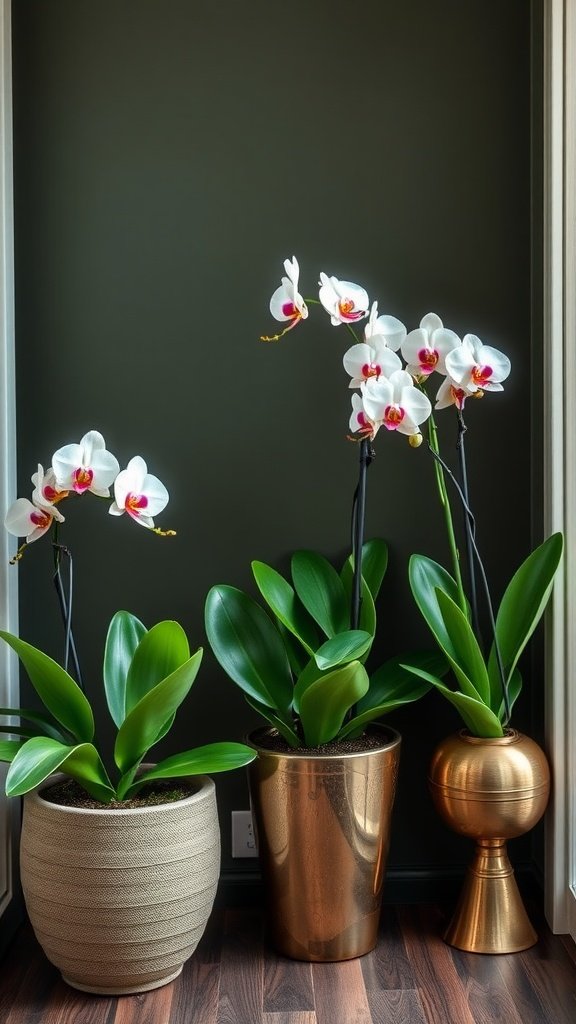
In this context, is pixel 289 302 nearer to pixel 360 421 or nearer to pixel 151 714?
pixel 360 421

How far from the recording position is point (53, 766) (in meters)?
1.57

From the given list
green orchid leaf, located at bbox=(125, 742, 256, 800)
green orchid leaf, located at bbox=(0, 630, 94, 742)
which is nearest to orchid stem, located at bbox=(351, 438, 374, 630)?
green orchid leaf, located at bbox=(125, 742, 256, 800)

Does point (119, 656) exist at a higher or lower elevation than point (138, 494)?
lower

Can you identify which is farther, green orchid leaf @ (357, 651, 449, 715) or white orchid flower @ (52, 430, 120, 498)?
green orchid leaf @ (357, 651, 449, 715)

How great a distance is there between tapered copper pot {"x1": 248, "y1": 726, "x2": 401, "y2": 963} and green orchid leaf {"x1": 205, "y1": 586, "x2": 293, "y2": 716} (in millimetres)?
125

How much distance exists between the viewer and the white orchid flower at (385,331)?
5.91 ft

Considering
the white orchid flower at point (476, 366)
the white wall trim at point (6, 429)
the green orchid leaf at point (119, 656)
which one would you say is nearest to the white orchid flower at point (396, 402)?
the white orchid flower at point (476, 366)

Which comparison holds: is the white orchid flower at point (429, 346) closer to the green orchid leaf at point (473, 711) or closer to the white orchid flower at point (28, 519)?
the green orchid leaf at point (473, 711)

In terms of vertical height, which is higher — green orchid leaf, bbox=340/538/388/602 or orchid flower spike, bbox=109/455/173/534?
orchid flower spike, bbox=109/455/173/534

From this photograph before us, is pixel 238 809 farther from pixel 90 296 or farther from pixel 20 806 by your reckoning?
pixel 90 296

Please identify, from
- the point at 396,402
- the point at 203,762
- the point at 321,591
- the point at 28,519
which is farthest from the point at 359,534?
the point at 28,519

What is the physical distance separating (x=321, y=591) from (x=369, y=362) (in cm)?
52

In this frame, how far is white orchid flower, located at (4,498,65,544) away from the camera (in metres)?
1.77

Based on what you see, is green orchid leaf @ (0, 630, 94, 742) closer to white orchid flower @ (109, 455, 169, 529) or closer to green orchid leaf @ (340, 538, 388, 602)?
white orchid flower @ (109, 455, 169, 529)
